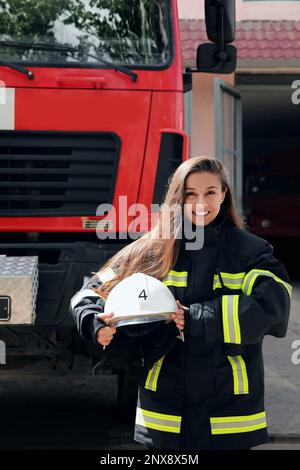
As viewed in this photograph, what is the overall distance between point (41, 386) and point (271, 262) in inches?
185

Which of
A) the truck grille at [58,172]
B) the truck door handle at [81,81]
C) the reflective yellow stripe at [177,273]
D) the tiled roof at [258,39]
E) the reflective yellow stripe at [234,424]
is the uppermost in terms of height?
the tiled roof at [258,39]

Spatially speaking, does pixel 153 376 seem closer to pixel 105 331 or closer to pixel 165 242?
pixel 105 331

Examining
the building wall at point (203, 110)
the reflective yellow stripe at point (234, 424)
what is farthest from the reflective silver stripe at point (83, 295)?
the building wall at point (203, 110)

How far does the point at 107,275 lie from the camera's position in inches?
133

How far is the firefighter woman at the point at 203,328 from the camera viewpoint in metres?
3.12

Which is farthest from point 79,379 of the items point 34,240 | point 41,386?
point 34,240

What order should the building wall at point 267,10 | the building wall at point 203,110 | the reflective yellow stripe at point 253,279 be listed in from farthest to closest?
the building wall at point 267,10 → the building wall at point 203,110 → the reflective yellow stripe at point 253,279

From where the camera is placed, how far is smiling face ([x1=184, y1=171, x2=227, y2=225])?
3250 mm

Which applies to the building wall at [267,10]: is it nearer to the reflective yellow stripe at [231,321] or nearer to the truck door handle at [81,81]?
the truck door handle at [81,81]

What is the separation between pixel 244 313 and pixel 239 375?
0.78 feet

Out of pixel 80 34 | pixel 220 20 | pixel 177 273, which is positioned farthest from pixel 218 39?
pixel 177 273

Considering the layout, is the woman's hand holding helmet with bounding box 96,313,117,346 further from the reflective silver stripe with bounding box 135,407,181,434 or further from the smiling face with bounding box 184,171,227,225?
A: the smiling face with bounding box 184,171,227,225

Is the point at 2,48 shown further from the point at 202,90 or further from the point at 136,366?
the point at 202,90

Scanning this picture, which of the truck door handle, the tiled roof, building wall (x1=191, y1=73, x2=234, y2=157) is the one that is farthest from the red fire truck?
building wall (x1=191, y1=73, x2=234, y2=157)
